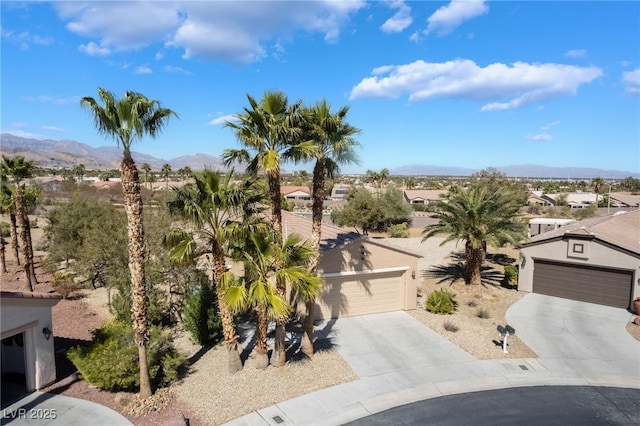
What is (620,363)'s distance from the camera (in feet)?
43.9

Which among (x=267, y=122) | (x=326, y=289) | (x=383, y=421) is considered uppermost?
(x=267, y=122)

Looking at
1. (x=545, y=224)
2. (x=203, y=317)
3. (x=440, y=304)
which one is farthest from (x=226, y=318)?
(x=545, y=224)

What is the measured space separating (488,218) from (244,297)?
1502cm

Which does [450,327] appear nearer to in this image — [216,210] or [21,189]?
[216,210]

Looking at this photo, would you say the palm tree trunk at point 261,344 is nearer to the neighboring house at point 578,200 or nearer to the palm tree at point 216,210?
the palm tree at point 216,210

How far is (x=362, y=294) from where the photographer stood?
17672mm

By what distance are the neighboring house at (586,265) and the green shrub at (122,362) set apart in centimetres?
1864

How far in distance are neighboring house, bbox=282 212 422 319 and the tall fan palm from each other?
5485mm

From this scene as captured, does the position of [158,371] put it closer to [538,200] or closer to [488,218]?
[488,218]

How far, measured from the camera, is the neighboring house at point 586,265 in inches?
738

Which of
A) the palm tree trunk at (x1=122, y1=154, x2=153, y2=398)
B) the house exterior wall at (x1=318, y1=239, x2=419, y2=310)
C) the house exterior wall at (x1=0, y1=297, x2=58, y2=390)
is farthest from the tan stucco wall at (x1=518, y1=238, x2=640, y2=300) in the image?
the house exterior wall at (x1=0, y1=297, x2=58, y2=390)

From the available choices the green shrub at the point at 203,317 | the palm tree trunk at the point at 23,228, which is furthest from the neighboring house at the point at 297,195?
the green shrub at the point at 203,317

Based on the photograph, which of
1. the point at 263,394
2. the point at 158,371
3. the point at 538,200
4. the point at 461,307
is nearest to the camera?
the point at 263,394

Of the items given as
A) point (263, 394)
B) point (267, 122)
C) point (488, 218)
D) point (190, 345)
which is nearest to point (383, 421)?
point (263, 394)
